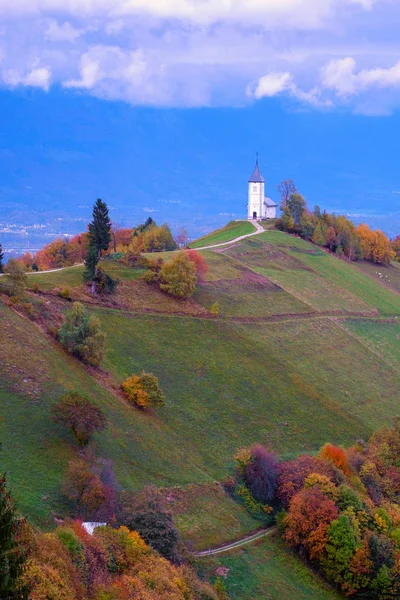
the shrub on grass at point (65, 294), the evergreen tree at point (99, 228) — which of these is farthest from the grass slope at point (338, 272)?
the shrub on grass at point (65, 294)

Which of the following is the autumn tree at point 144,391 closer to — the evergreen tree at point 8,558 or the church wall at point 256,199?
the evergreen tree at point 8,558

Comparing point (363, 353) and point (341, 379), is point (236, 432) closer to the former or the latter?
point (341, 379)

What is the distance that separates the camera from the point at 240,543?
142 ft

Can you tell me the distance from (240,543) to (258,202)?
98.1m

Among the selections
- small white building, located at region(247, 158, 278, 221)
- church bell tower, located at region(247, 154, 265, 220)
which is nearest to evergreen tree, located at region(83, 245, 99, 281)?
church bell tower, located at region(247, 154, 265, 220)

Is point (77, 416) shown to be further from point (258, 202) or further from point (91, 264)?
point (258, 202)

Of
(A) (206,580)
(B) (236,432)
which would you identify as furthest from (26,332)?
(A) (206,580)

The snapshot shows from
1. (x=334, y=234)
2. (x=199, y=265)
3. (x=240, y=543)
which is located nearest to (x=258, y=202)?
(x=334, y=234)

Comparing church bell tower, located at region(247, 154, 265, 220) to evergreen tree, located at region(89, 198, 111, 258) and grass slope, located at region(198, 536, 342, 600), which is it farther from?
grass slope, located at region(198, 536, 342, 600)

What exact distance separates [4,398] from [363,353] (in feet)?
154

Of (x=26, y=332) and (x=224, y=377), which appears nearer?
(x=26, y=332)

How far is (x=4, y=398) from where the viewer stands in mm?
45250

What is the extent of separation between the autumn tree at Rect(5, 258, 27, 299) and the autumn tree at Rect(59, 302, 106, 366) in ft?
21.3

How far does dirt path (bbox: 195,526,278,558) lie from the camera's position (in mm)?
40906
